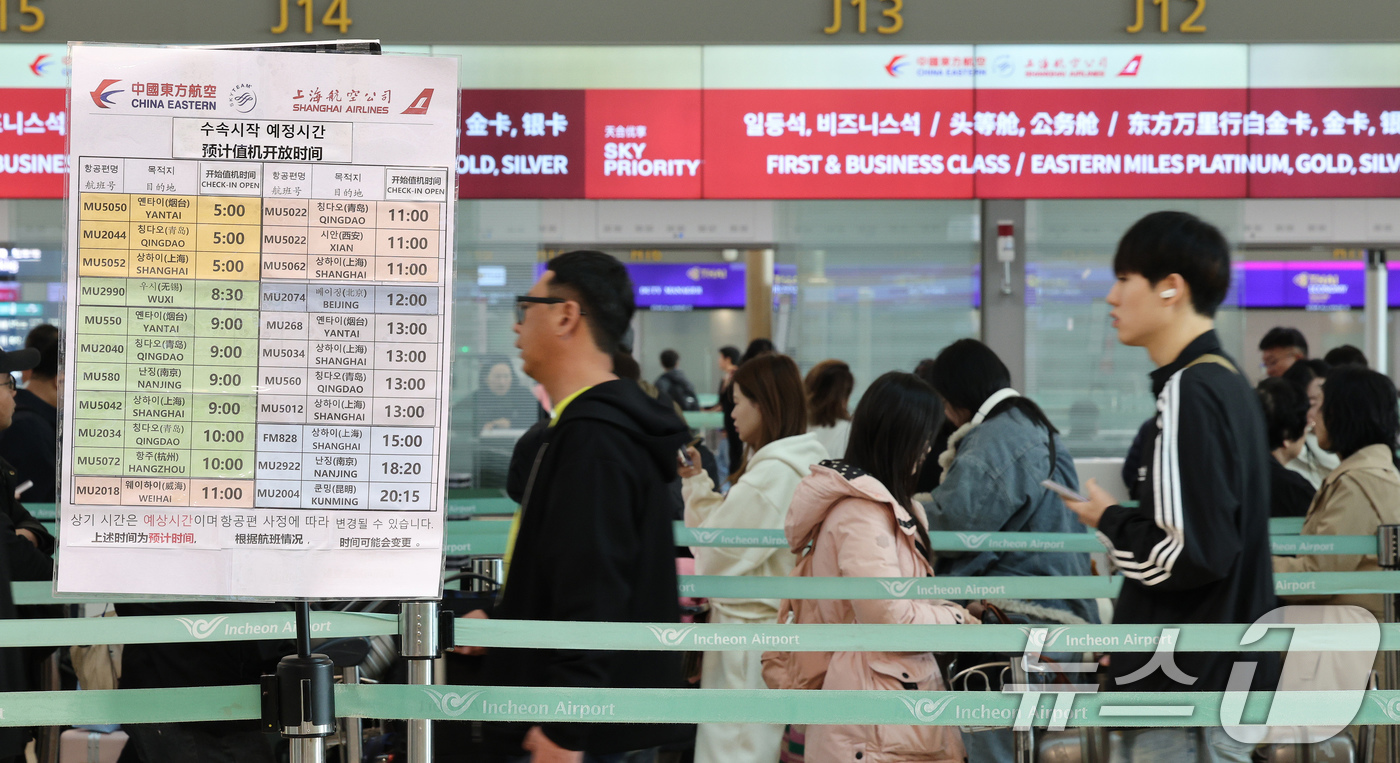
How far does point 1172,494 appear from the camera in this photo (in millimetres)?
2303

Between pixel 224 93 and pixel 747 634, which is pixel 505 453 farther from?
pixel 224 93

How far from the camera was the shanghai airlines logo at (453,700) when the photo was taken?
2193 mm

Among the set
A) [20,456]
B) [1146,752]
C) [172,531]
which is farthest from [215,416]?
[20,456]

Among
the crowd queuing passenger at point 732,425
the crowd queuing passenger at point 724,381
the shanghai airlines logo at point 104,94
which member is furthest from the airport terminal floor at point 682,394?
the crowd queuing passenger at point 724,381

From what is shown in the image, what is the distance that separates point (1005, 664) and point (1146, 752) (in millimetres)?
1142

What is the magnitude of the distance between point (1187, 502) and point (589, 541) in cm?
115

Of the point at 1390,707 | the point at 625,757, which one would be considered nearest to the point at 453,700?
the point at 625,757

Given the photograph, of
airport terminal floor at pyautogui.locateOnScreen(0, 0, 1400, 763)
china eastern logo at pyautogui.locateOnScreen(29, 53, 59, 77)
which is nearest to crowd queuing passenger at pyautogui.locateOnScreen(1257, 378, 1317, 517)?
airport terminal floor at pyautogui.locateOnScreen(0, 0, 1400, 763)

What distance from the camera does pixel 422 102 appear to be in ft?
5.65

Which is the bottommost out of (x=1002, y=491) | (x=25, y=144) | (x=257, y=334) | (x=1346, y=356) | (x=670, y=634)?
(x=670, y=634)

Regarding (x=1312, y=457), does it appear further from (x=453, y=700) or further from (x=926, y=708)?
(x=453, y=700)

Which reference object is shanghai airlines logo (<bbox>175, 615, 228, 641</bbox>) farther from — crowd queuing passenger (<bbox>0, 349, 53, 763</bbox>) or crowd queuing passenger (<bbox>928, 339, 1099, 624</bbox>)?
crowd queuing passenger (<bbox>928, 339, 1099, 624</bbox>)

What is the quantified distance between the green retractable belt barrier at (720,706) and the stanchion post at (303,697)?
0.28 m

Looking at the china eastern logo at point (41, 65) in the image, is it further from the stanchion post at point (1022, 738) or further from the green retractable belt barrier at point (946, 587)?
the stanchion post at point (1022, 738)
